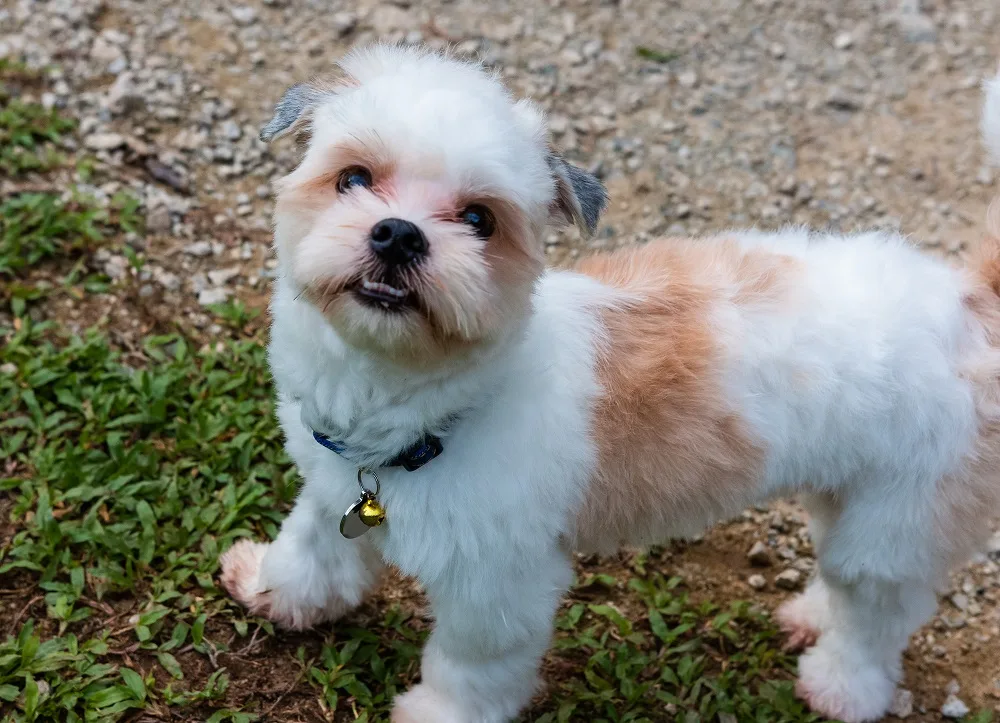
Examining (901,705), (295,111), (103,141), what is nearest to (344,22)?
(103,141)

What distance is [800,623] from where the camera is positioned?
3.81 metres

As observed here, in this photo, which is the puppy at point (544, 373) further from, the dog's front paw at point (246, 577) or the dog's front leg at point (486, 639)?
the dog's front paw at point (246, 577)

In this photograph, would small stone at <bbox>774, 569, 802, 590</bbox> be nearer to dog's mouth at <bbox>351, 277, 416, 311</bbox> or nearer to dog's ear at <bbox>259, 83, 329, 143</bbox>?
dog's mouth at <bbox>351, 277, 416, 311</bbox>

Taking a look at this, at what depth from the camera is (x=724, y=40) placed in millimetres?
6062

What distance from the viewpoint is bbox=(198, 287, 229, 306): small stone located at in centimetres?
450

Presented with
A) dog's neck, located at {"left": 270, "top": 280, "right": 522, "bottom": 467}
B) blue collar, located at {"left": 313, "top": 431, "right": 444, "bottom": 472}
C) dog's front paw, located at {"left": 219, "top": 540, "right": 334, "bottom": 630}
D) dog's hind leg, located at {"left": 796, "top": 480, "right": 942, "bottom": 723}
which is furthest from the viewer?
dog's front paw, located at {"left": 219, "top": 540, "right": 334, "bottom": 630}

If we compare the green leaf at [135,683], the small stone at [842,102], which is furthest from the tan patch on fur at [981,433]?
the small stone at [842,102]

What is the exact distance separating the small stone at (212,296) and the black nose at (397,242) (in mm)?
2446

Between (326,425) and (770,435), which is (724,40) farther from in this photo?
(326,425)

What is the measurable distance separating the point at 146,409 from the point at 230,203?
1.35 m

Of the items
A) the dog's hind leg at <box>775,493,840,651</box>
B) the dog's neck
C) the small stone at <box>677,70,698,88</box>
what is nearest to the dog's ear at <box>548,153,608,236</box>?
the dog's neck

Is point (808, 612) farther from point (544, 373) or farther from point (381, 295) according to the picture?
point (381, 295)

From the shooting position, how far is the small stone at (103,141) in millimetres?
4922

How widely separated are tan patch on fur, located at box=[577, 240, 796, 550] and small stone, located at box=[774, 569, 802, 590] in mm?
1195
